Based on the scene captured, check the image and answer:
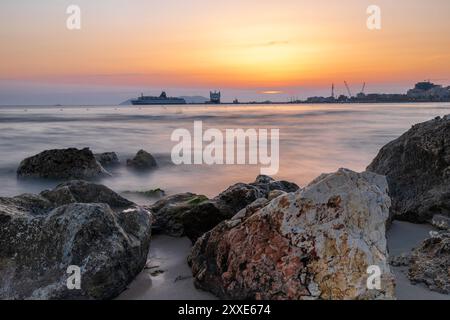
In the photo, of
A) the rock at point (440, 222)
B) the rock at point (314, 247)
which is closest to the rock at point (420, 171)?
the rock at point (440, 222)

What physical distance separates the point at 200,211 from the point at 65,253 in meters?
1.90

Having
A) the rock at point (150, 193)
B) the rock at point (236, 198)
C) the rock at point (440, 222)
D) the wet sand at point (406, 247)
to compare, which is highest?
the rock at point (236, 198)

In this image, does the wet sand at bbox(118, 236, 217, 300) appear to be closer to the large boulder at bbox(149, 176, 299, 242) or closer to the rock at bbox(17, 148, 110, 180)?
the large boulder at bbox(149, 176, 299, 242)

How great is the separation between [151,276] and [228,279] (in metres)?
0.97

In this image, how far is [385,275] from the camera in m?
3.19

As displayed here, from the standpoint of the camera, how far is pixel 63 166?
9891 mm

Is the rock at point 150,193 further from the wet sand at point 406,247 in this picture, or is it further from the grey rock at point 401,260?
the grey rock at point 401,260

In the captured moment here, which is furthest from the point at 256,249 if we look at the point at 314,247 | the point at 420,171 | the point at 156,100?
the point at 156,100

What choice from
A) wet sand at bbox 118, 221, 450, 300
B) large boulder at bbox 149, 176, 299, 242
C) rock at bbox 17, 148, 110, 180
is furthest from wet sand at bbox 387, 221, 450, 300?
rock at bbox 17, 148, 110, 180

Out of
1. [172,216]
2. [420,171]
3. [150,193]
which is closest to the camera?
[172,216]

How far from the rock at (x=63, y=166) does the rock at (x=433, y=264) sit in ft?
25.9

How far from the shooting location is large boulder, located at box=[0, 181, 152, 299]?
348 centimetres

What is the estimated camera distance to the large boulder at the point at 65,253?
3.48 meters

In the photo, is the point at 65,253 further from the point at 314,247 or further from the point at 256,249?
the point at 314,247
